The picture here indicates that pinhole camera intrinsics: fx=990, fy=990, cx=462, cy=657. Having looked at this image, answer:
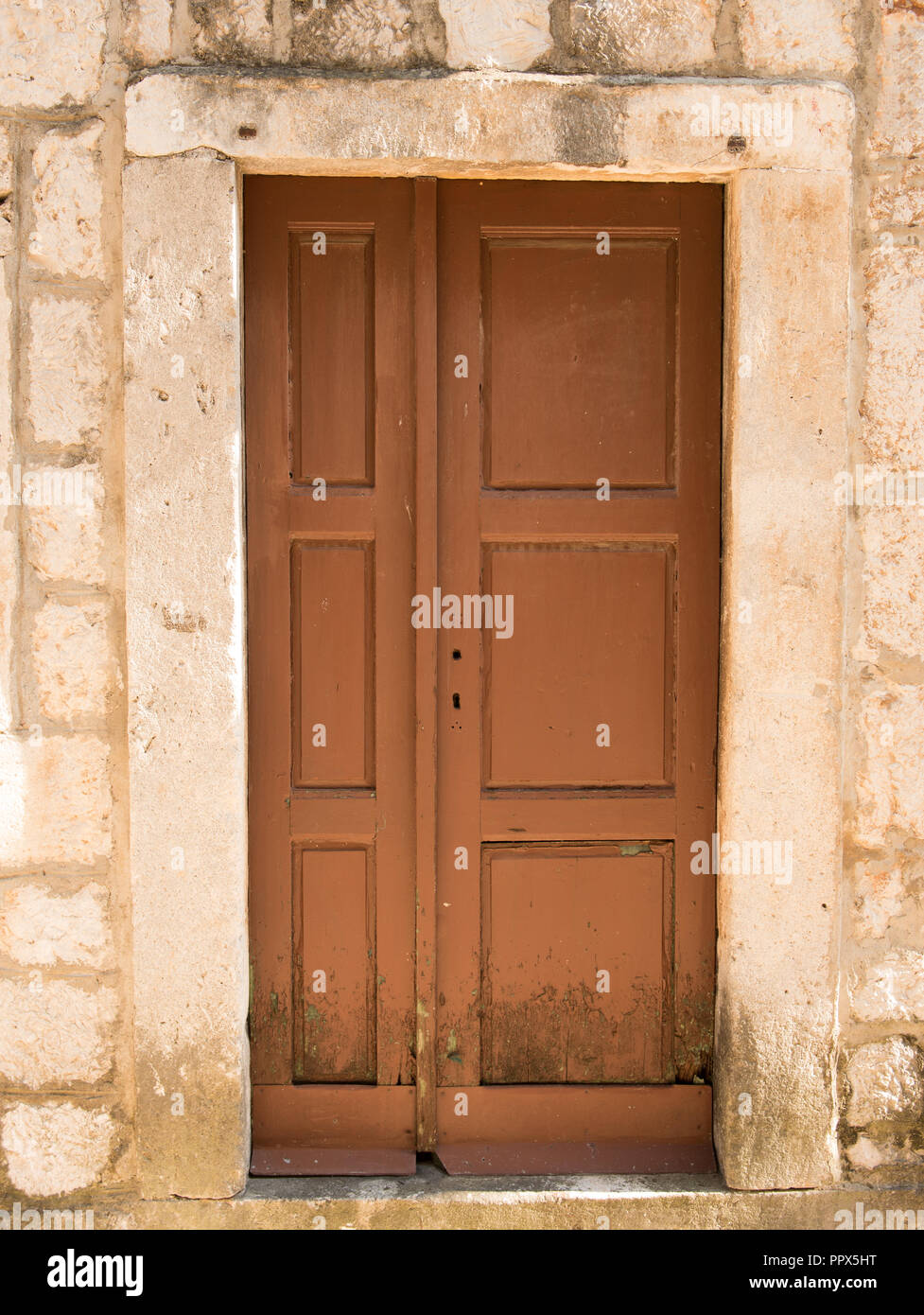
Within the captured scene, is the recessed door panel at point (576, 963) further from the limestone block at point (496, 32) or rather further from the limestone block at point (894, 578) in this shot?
the limestone block at point (496, 32)

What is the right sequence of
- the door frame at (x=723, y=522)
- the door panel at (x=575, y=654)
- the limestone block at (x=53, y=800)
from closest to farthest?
the door frame at (x=723, y=522)
the limestone block at (x=53, y=800)
the door panel at (x=575, y=654)

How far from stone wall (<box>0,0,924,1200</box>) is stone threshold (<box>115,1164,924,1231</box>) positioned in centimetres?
14

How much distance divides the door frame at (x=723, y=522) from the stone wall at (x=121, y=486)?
0.25 ft

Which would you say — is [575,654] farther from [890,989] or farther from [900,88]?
[900,88]

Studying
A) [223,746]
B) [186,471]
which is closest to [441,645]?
[223,746]

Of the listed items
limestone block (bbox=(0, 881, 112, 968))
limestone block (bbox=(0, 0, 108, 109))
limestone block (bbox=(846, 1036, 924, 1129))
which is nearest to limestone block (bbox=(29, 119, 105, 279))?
limestone block (bbox=(0, 0, 108, 109))

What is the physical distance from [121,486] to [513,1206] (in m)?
2.17

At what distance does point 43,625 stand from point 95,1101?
4.17ft

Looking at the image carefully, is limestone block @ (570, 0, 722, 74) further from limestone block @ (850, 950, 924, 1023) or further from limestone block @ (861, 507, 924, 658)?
limestone block @ (850, 950, 924, 1023)

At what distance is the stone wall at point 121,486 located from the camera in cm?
251

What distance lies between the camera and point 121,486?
8.48 ft

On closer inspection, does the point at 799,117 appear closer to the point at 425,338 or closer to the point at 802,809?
the point at 425,338

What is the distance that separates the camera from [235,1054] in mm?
2623

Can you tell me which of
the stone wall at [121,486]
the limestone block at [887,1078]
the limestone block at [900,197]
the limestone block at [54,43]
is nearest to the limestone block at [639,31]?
the stone wall at [121,486]
